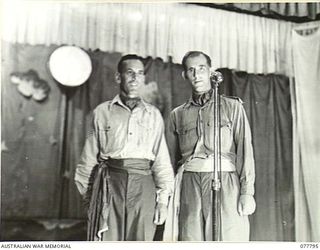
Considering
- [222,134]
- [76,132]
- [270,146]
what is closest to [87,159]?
[76,132]

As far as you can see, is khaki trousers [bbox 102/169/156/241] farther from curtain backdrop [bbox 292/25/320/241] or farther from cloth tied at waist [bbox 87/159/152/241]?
curtain backdrop [bbox 292/25/320/241]

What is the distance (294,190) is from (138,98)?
1.83ft

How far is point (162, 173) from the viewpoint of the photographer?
167 centimetres

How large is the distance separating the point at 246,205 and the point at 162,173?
0.89ft

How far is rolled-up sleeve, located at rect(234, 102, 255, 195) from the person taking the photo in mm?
1650

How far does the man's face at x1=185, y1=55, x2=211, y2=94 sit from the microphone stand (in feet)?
0.07

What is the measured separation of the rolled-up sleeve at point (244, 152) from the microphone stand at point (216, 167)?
0.19 ft

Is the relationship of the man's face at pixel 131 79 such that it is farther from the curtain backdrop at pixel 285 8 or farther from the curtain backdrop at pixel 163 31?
the curtain backdrop at pixel 285 8

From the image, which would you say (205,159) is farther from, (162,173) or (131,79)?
(131,79)

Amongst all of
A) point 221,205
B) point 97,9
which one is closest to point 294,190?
point 221,205

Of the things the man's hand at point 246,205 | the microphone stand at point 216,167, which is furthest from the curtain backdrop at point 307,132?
the microphone stand at point 216,167

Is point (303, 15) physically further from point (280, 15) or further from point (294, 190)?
point (294, 190)

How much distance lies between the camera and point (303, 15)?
5.61ft

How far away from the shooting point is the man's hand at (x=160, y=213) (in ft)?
5.39
